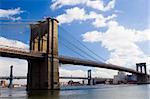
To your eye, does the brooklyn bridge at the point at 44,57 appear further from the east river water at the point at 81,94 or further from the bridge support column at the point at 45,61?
the east river water at the point at 81,94

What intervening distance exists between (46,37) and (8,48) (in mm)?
6920

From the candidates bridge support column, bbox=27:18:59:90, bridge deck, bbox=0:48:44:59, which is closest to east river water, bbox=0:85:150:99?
bridge deck, bbox=0:48:44:59

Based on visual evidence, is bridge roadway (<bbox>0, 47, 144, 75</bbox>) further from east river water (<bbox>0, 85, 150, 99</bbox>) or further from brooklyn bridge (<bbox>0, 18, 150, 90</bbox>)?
east river water (<bbox>0, 85, 150, 99</bbox>)

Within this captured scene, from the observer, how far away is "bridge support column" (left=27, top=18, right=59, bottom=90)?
3372 cm

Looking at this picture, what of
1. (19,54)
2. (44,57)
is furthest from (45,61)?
(19,54)

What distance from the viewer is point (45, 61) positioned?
3406cm

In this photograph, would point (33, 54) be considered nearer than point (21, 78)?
Yes

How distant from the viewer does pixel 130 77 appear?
91.1 m

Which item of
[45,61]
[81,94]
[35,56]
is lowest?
[81,94]

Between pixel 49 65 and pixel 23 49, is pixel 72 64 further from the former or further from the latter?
pixel 23 49

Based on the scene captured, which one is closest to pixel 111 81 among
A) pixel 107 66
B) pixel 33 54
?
pixel 107 66

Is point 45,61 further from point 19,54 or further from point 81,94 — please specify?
point 81,94

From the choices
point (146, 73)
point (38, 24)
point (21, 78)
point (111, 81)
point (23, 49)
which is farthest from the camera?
point (111, 81)

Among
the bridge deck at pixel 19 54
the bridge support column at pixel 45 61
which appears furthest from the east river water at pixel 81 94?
the bridge support column at pixel 45 61
